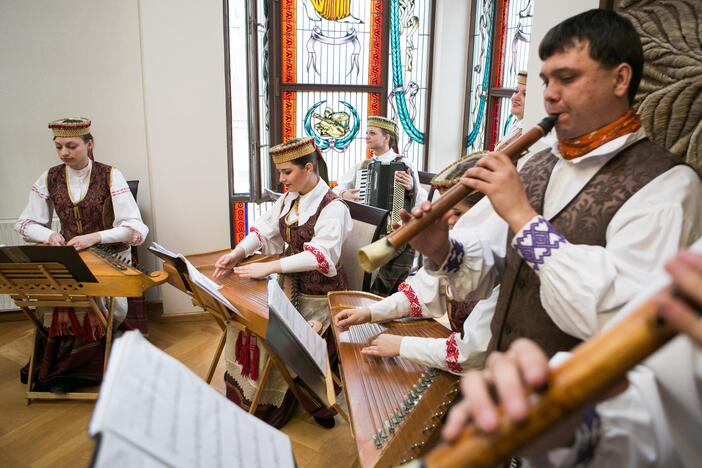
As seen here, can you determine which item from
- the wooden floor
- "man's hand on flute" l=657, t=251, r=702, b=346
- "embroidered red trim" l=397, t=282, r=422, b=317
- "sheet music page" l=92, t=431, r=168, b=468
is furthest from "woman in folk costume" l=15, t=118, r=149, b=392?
"man's hand on flute" l=657, t=251, r=702, b=346

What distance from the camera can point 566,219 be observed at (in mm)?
1301

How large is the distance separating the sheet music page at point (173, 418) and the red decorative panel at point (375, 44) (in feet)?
15.0

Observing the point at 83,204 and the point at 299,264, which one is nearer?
the point at 299,264

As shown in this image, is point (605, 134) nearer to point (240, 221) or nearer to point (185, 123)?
point (185, 123)

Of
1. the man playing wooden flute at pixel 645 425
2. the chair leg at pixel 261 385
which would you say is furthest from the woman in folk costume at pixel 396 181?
the man playing wooden flute at pixel 645 425

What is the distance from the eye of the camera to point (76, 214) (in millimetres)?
3506

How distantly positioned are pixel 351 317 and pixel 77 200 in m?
2.43

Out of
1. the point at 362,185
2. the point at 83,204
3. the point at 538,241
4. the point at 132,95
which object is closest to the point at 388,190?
the point at 362,185

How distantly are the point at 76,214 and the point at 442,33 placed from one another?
12.3 ft

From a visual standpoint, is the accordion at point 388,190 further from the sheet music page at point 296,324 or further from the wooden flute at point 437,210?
the wooden flute at point 437,210

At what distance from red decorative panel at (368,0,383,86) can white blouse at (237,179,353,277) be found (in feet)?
7.94

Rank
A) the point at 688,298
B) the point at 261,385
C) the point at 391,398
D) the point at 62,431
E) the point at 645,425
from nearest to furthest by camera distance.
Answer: the point at 688,298, the point at 645,425, the point at 391,398, the point at 261,385, the point at 62,431

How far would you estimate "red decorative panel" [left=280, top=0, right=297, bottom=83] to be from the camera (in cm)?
475

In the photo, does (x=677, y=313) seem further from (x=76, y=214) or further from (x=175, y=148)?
(x=175, y=148)
